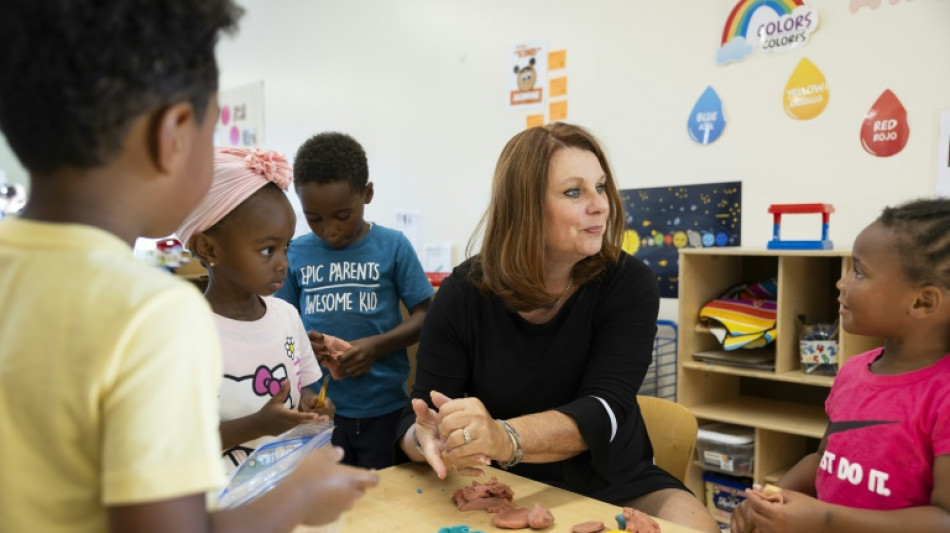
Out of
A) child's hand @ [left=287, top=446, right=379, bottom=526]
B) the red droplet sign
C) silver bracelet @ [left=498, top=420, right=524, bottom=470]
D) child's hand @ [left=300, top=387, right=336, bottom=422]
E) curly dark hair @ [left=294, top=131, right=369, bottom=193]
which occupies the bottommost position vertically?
silver bracelet @ [left=498, top=420, right=524, bottom=470]

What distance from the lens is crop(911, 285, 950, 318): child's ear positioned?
1.33 metres

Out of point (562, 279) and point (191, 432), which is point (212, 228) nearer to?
point (562, 279)

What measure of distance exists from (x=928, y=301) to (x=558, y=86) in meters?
2.62

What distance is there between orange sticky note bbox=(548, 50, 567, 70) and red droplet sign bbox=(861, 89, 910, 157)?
151cm

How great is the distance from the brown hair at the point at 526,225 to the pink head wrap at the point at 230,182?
572 mm

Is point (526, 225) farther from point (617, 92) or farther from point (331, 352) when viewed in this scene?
point (617, 92)

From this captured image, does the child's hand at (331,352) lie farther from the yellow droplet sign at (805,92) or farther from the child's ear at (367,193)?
the yellow droplet sign at (805,92)

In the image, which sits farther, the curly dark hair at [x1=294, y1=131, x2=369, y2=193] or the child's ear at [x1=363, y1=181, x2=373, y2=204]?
the child's ear at [x1=363, y1=181, x2=373, y2=204]

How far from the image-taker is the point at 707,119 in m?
3.14

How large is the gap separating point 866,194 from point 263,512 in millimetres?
2713

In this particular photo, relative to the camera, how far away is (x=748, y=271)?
302 cm

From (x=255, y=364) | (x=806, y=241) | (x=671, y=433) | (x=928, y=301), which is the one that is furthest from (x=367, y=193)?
(x=928, y=301)

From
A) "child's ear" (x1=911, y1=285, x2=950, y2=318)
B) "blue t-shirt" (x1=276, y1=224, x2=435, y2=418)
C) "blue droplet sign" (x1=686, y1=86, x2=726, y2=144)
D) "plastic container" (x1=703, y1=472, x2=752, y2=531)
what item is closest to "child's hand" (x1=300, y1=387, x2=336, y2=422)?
"blue t-shirt" (x1=276, y1=224, x2=435, y2=418)

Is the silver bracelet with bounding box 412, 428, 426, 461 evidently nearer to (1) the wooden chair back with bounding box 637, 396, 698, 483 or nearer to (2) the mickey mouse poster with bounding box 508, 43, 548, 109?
(1) the wooden chair back with bounding box 637, 396, 698, 483
